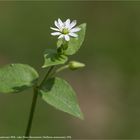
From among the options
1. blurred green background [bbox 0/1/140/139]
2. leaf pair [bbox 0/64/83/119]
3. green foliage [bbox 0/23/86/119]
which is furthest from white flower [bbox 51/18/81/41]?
blurred green background [bbox 0/1/140/139]

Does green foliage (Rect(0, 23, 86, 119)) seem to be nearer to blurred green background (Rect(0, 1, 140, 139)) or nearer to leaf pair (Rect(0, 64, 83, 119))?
leaf pair (Rect(0, 64, 83, 119))

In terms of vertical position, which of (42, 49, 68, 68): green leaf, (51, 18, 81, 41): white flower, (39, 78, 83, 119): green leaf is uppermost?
(51, 18, 81, 41): white flower

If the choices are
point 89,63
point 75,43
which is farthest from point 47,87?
point 89,63

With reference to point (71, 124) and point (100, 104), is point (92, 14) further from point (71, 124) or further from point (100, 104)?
point (71, 124)

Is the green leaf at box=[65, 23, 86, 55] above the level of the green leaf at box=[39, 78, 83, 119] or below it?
above

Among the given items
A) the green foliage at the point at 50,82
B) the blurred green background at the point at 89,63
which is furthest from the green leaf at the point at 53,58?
the blurred green background at the point at 89,63

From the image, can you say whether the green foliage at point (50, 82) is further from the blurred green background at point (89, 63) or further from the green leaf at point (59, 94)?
the blurred green background at point (89, 63)

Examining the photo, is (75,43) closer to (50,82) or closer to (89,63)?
(50,82)
